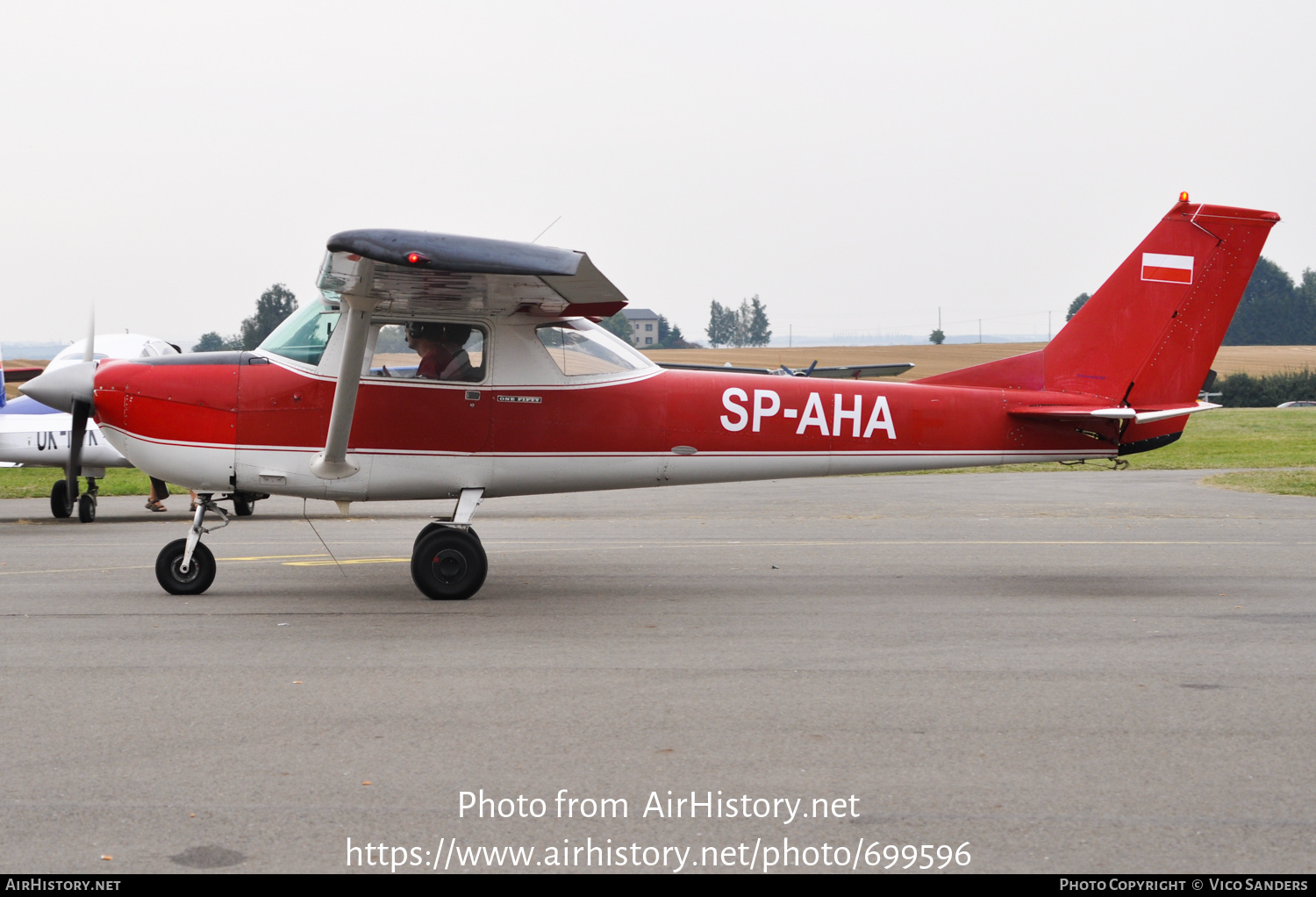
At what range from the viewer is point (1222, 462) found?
25578 mm

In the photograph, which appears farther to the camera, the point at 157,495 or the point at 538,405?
the point at 157,495

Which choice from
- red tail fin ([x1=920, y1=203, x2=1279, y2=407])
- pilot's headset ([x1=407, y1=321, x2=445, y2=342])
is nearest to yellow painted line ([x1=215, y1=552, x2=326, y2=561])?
pilot's headset ([x1=407, y1=321, x2=445, y2=342])

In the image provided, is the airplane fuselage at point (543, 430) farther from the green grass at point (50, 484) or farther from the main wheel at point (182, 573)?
the green grass at point (50, 484)

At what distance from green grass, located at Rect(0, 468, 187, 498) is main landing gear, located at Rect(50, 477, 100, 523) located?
4.32m

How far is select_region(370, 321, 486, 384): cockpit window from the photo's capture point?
28.5 feet

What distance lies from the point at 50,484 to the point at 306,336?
1801cm

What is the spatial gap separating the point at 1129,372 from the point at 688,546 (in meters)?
4.59

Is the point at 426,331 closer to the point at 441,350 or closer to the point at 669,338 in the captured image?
the point at 441,350

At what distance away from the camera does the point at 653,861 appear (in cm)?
356

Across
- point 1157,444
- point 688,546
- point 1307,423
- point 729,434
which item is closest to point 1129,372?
point 1157,444

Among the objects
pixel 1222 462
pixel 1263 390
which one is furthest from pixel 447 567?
pixel 1263 390

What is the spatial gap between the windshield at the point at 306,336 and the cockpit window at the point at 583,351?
159cm

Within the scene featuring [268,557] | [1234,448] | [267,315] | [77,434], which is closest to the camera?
[77,434]
